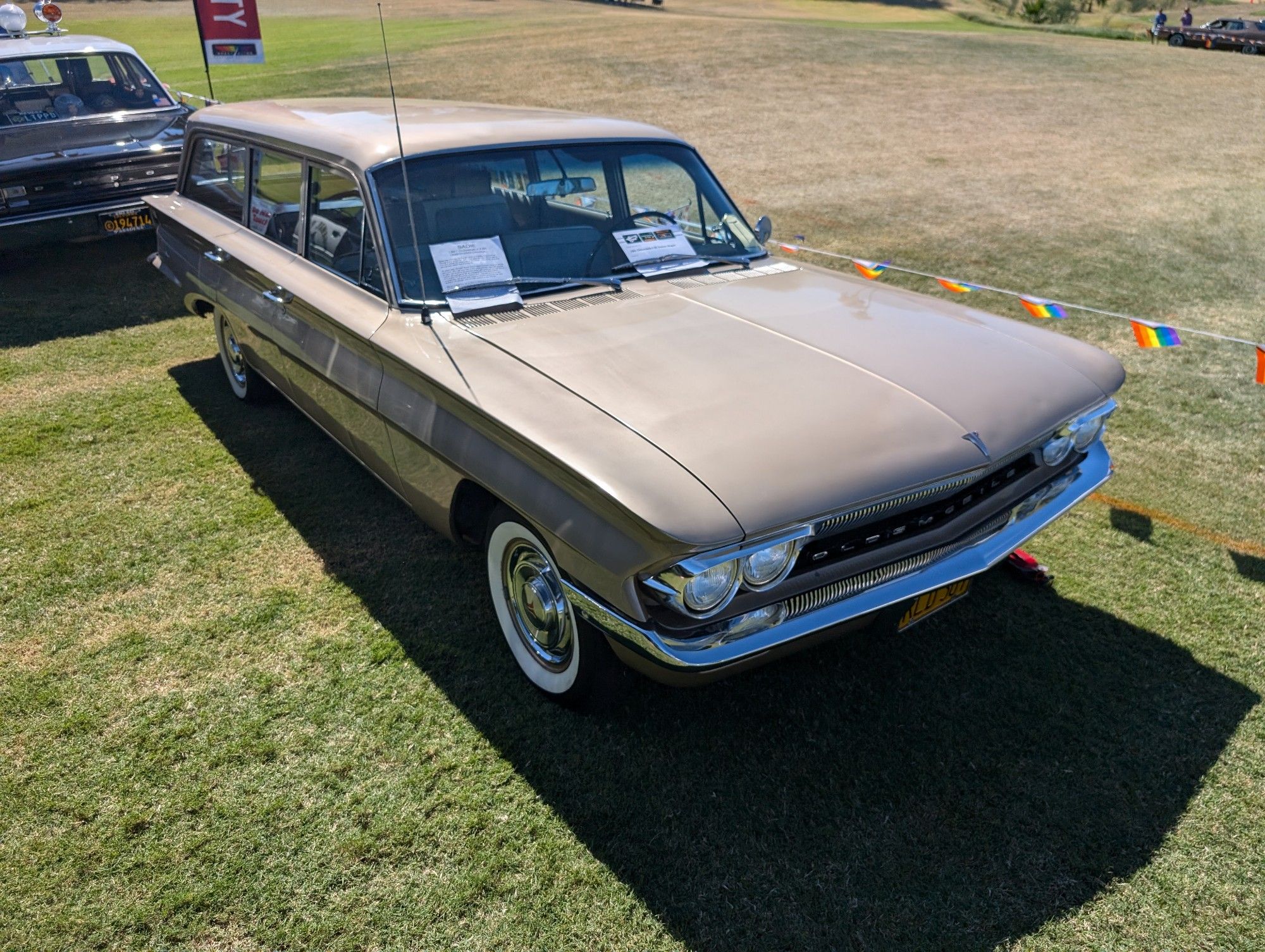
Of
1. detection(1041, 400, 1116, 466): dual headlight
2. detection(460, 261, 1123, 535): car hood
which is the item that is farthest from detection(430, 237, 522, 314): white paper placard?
detection(1041, 400, 1116, 466): dual headlight

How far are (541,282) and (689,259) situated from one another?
714 mm

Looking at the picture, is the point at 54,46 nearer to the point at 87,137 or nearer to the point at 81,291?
the point at 87,137

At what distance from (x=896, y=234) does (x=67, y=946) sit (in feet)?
29.0

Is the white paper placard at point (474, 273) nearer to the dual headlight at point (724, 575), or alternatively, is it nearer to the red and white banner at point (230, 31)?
the dual headlight at point (724, 575)

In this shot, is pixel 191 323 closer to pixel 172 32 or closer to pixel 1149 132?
pixel 1149 132

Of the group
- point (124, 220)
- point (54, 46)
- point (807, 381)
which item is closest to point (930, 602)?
point (807, 381)

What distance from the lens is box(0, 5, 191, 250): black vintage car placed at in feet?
22.2

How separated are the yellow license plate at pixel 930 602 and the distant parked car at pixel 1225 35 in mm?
33300

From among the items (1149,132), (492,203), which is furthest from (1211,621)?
(1149,132)

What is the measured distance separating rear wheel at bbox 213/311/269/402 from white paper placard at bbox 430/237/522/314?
6.63ft

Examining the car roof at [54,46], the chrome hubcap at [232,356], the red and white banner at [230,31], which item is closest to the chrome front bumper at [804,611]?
the chrome hubcap at [232,356]

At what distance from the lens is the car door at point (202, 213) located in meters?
4.62

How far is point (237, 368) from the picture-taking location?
5.11 metres

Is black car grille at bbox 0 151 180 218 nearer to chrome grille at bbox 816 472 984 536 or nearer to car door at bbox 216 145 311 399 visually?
car door at bbox 216 145 311 399
